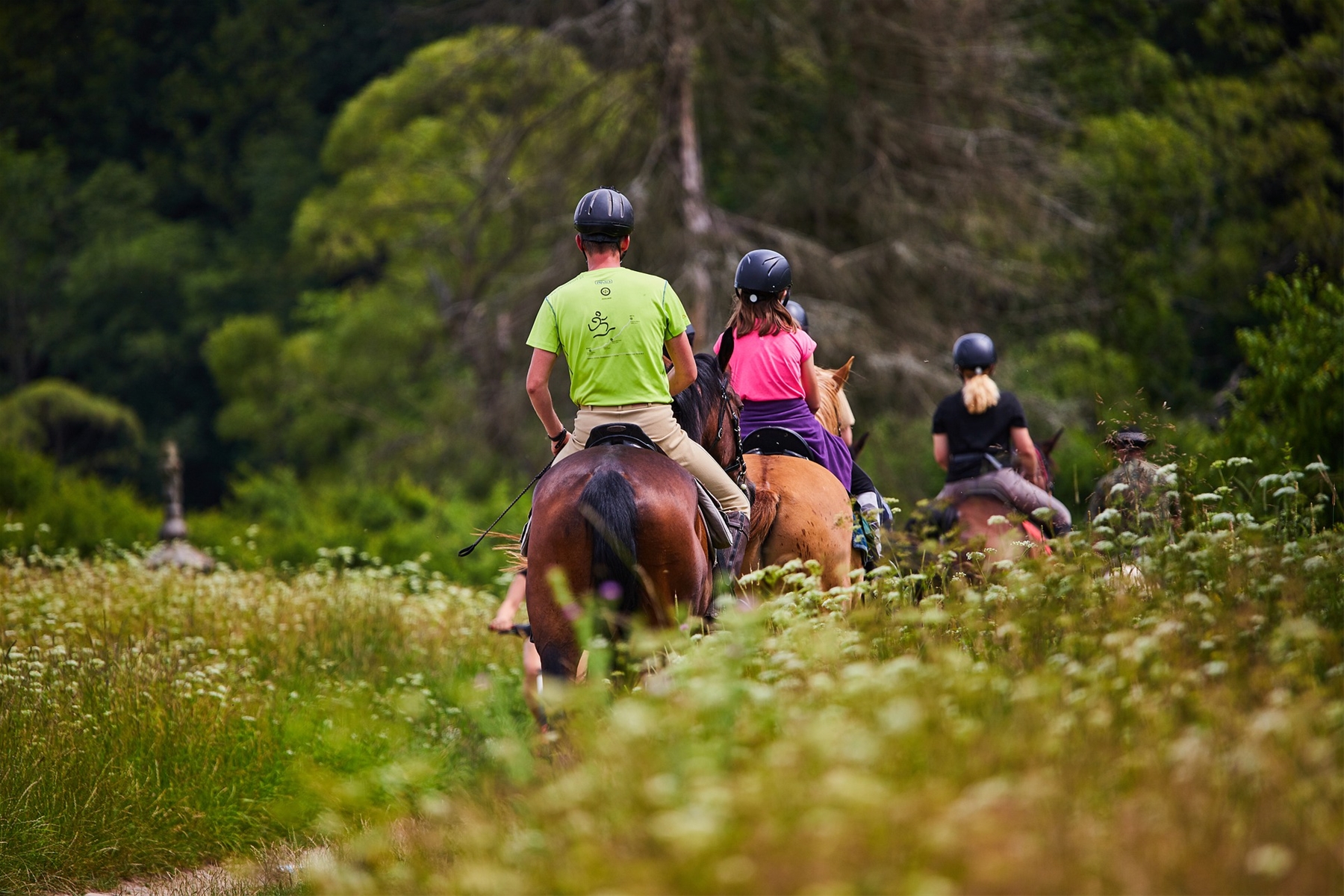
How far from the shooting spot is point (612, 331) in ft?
21.8

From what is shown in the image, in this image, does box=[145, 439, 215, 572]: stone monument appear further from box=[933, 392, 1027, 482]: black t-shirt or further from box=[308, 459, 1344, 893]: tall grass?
box=[308, 459, 1344, 893]: tall grass

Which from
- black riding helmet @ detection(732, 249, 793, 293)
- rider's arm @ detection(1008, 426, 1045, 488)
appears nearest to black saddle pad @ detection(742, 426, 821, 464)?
black riding helmet @ detection(732, 249, 793, 293)

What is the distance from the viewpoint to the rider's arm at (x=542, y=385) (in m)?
6.78

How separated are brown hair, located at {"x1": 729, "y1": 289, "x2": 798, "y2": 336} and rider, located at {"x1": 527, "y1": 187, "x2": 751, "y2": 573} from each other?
1197 millimetres

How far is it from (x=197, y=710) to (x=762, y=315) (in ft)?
13.2

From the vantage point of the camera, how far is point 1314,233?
82.3 feet

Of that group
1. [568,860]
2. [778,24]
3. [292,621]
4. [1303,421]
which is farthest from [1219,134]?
[568,860]

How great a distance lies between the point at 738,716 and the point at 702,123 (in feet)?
81.2

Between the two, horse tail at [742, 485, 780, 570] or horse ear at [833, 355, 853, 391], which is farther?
horse ear at [833, 355, 853, 391]

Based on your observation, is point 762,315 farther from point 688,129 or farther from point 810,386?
point 688,129

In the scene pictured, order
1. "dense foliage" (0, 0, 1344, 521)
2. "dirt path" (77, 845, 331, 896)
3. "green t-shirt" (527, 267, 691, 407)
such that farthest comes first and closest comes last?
"dense foliage" (0, 0, 1344, 521), "green t-shirt" (527, 267, 691, 407), "dirt path" (77, 845, 331, 896)

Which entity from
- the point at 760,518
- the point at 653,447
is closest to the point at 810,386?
the point at 760,518

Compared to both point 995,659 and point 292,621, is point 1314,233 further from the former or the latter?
point 995,659

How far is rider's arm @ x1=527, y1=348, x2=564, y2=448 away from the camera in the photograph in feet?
22.2
